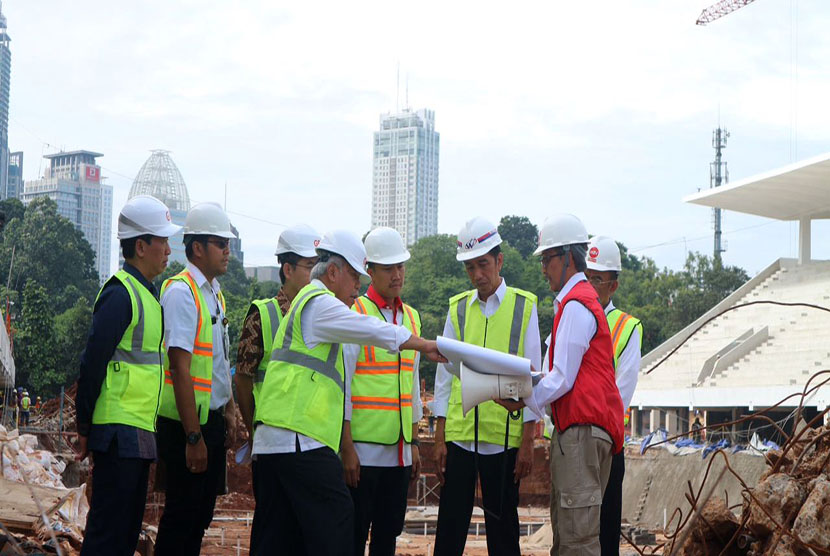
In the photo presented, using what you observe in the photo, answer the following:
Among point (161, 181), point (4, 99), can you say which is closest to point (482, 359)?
point (161, 181)

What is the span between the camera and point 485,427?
18.5 ft

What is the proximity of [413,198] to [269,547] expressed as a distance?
500ft

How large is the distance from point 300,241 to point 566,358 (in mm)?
2228

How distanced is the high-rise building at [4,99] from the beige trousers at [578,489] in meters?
130

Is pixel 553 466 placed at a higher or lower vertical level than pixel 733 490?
higher

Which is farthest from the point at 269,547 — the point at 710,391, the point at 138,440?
the point at 710,391

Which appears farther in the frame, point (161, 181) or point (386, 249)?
point (161, 181)

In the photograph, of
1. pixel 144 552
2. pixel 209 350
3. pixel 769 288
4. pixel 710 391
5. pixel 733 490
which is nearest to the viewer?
pixel 209 350

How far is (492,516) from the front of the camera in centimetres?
562

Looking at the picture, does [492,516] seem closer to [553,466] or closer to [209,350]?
[553,466]

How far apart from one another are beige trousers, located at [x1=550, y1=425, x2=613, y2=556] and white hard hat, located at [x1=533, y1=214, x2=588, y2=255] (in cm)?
104

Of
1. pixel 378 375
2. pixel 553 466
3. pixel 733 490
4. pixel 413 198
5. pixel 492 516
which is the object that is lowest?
pixel 733 490

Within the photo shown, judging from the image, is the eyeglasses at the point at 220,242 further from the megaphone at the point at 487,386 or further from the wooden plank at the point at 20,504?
the megaphone at the point at 487,386

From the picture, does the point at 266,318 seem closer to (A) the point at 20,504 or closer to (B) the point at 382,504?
(B) the point at 382,504
